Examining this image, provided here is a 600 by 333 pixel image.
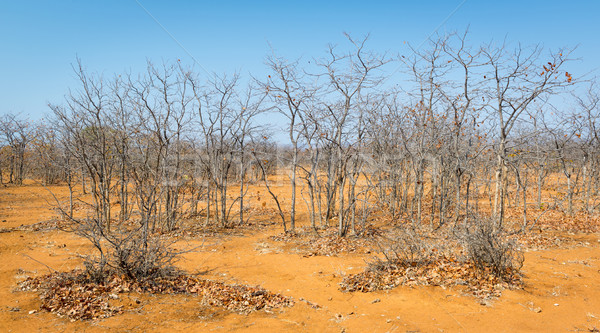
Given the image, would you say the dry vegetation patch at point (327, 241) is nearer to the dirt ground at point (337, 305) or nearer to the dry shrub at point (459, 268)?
the dirt ground at point (337, 305)

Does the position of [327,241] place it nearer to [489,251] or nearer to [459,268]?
[459,268]

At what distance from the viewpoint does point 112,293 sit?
5660mm

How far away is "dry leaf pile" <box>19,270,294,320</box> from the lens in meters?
5.23

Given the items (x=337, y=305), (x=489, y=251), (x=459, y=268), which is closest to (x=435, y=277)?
(x=459, y=268)

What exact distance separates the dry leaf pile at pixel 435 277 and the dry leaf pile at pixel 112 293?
4.92ft

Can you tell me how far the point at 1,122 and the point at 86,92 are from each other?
19.9 m

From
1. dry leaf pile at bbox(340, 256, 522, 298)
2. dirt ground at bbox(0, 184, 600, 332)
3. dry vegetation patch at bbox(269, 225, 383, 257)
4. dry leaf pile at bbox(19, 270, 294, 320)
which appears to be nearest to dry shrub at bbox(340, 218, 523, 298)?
dry leaf pile at bbox(340, 256, 522, 298)

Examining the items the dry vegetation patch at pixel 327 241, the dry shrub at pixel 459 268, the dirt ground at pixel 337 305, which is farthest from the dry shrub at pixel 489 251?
the dry vegetation patch at pixel 327 241

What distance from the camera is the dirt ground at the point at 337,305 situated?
484cm

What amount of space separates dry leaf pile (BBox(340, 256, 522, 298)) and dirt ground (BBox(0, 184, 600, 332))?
0.18 metres

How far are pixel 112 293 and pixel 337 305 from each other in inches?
147

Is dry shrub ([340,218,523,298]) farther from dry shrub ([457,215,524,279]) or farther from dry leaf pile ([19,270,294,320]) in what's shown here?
dry leaf pile ([19,270,294,320])

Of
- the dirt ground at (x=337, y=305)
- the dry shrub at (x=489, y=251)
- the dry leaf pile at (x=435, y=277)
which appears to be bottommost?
the dirt ground at (x=337, y=305)

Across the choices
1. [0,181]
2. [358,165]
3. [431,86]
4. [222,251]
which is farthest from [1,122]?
[431,86]
